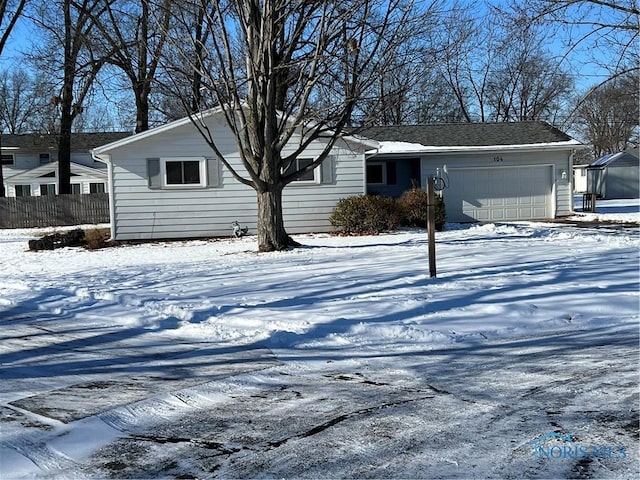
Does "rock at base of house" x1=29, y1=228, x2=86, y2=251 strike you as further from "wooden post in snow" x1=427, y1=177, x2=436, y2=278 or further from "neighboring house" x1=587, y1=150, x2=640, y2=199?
"neighboring house" x1=587, y1=150, x2=640, y2=199

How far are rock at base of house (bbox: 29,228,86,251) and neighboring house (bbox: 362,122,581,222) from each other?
1054cm

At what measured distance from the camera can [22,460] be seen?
13.0 feet

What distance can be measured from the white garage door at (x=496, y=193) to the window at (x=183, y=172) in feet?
29.3

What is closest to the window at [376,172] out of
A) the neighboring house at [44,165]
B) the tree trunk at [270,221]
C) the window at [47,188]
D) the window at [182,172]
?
the window at [182,172]

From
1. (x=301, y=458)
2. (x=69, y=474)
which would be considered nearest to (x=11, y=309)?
(x=69, y=474)

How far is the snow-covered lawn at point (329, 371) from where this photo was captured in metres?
3.96

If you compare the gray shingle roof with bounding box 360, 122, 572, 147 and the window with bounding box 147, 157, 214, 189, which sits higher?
the gray shingle roof with bounding box 360, 122, 572, 147

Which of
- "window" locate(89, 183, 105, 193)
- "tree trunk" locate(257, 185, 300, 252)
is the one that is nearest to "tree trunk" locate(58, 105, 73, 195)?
"window" locate(89, 183, 105, 193)

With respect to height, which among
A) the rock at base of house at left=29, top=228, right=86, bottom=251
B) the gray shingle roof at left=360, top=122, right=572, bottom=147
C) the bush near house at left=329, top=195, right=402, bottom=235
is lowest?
the rock at base of house at left=29, top=228, right=86, bottom=251

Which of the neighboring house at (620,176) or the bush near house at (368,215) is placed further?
the neighboring house at (620,176)

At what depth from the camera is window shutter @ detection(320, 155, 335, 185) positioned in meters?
20.6

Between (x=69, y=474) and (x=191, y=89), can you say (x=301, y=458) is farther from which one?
(x=191, y=89)

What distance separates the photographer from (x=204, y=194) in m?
20.4

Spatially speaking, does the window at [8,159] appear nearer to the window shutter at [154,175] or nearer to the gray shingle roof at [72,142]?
the gray shingle roof at [72,142]
